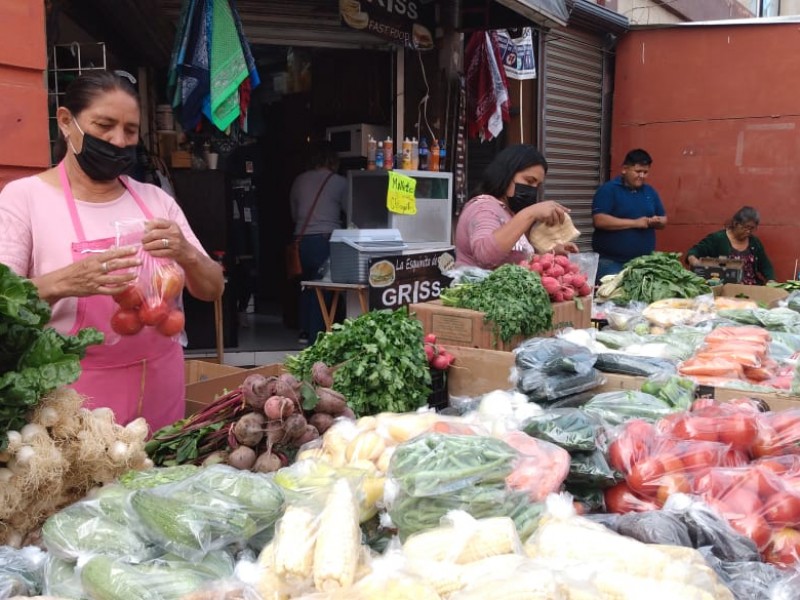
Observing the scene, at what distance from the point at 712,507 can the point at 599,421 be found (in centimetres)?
60

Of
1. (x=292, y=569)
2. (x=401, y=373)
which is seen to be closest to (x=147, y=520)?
(x=292, y=569)

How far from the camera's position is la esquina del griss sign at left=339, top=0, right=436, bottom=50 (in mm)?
6832

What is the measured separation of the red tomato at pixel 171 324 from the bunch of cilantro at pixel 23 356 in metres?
0.61

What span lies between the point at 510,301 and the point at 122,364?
204 cm

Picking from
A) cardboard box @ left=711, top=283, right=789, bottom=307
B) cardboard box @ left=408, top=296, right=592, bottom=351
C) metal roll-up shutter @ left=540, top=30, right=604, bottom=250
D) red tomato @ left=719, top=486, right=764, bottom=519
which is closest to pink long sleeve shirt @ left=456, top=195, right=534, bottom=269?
cardboard box @ left=408, top=296, right=592, bottom=351

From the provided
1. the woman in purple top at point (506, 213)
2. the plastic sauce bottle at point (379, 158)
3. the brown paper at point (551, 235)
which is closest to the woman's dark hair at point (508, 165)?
the woman in purple top at point (506, 213)

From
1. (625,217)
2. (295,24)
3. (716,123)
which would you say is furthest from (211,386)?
(716,123)

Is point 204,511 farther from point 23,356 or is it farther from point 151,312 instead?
point 151,312

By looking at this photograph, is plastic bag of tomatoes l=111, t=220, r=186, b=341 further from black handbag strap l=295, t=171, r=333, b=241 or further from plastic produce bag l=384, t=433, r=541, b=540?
black handbag strap l=295, t=171, r=333, b=241

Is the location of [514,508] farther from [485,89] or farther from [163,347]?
[485,89]

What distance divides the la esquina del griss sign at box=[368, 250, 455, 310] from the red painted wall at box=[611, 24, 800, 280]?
18.2ft

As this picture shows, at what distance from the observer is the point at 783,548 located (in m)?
2.06

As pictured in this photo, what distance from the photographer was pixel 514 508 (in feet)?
6.49

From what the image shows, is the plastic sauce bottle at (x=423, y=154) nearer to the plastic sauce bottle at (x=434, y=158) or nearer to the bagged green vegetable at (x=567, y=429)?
the plastic sauce bottle at (x=434, y=158)
